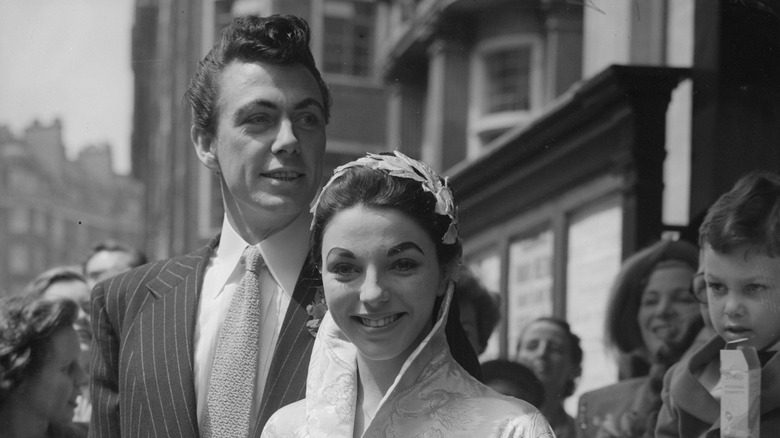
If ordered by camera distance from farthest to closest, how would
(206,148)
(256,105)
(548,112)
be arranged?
(548,112) → (206,148) → (256,105)

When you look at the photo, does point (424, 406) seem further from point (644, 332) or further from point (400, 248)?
point (644, 332)

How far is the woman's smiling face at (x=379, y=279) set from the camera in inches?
80.3

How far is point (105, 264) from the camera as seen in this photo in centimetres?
405

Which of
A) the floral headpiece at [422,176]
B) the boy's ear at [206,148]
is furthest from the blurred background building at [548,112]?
the floral headpiece at [422,176]

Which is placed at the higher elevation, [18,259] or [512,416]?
[18,259]

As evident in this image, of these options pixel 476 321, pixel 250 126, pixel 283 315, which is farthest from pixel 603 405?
pixel 250 126

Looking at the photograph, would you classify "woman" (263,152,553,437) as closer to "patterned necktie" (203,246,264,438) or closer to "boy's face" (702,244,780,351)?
"patterned necktie" (203,246,264,438)

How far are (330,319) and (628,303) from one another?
57.8 inches

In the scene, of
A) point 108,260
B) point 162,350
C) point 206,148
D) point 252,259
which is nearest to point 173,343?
point 162,350

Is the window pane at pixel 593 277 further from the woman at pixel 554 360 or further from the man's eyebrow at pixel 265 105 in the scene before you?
the man's eyebrow at pixel 265 105

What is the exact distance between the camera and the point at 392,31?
3.70m

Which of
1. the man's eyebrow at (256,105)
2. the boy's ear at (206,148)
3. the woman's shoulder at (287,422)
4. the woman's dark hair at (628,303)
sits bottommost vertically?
the woman's shoulder at (287,422)

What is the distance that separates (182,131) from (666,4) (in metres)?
1.67

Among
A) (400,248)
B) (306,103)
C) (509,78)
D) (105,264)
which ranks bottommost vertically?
(105,264)
